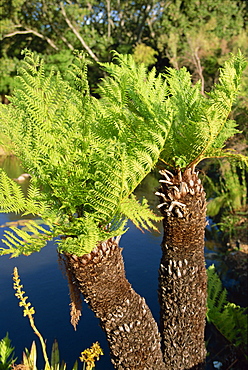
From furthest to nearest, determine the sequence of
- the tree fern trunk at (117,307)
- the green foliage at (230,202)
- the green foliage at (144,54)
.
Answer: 1. the green foliage at (144,54)
2. the green foliage at (230,202)
3. the tree fern trunk at (117,307)

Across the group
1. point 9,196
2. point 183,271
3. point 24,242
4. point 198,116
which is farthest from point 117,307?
point 198,116

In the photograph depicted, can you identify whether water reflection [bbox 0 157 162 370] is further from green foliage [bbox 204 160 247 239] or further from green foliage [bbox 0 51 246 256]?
green foliage [bbox 0 51 246 256]

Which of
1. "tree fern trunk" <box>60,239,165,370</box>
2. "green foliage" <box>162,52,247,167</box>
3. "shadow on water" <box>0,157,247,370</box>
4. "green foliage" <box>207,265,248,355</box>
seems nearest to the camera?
"green foliage" <box>162,52,247,167</box>

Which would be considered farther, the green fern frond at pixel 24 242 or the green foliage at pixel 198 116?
the green foliage at pixel 198 116

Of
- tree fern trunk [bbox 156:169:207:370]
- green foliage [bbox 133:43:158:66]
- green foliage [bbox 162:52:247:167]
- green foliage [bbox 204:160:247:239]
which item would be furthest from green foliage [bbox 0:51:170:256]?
green foliage [bbox 133:43:158:66]

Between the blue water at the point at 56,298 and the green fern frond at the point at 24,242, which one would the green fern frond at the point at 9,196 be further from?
the blue water at the point at 56,298

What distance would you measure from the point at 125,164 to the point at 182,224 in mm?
831

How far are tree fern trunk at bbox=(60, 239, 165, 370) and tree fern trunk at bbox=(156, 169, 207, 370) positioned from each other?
169 millimetres

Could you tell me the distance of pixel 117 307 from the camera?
1.72 m

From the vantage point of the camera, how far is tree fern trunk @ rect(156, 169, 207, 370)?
1.80 metres

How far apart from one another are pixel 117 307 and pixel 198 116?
1073 mm

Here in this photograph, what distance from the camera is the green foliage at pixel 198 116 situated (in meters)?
1.36

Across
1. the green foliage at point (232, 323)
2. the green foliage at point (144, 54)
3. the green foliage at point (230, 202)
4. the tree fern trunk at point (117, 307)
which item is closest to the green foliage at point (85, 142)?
the tree fern trunk at point (117, 307)

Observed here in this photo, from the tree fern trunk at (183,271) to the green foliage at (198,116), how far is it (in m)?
0.18
